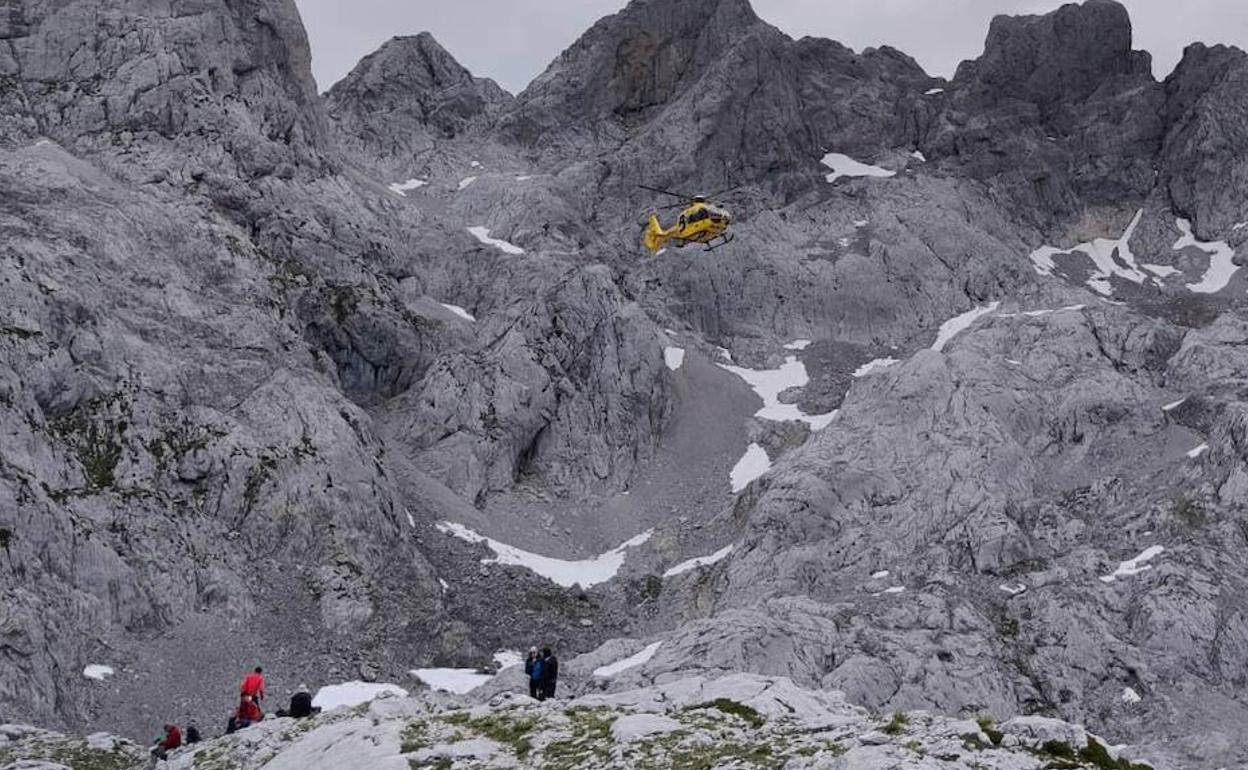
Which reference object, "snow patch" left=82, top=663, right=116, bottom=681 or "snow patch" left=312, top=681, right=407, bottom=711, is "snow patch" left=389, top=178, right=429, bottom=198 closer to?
"snow patch" left=312, top=681, right=407, bottom=711

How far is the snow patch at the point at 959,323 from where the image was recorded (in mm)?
108062

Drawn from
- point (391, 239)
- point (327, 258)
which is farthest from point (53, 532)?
point (391, 239)

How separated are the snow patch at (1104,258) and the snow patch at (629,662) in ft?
241

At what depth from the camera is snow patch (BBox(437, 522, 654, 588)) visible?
76.1 metres

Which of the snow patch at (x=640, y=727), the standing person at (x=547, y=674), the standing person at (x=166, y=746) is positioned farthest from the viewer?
the standing person at (x=547, y=674)

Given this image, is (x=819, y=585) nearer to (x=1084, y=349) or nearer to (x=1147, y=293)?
(x=1084, y=349)

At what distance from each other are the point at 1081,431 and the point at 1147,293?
37.7m

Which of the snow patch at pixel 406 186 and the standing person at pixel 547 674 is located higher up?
the snow patch at pixel 406 186

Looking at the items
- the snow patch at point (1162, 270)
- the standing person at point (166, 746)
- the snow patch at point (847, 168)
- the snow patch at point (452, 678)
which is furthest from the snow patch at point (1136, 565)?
the snow patch at point (847, 168)

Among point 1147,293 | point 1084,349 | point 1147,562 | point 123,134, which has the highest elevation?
point 123,134

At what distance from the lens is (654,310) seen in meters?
111

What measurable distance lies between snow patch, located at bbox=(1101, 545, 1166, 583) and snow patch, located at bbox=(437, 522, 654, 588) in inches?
1203

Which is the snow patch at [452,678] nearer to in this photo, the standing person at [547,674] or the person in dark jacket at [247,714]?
the person in dark jacket at [247,714]

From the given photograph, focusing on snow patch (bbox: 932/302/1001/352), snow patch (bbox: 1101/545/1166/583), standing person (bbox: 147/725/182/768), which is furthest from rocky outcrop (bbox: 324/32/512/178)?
standing person (bbox: 147/725/182/768)
